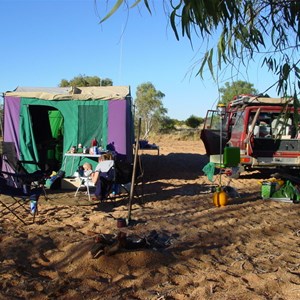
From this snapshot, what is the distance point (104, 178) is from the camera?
7234 millimetres

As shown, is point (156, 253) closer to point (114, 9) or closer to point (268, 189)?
point (114, 9)

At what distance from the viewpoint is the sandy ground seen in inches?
144

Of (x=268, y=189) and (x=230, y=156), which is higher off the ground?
(x=230, y=156)

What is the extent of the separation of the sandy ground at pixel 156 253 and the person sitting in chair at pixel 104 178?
0.25 meters

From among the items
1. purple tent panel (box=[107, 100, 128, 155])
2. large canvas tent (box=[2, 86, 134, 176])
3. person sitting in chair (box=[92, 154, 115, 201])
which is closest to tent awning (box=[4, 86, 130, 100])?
large canvas tent (box=[2, 86, 134, 176])

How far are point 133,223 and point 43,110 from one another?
26.1ft

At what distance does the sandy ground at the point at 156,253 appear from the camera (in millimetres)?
3666

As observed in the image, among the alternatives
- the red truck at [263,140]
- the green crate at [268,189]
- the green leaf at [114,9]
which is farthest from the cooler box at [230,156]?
the green leaf at [114,9]

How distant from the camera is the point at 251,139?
32.8ft

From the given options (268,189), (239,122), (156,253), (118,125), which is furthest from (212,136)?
(156,253)

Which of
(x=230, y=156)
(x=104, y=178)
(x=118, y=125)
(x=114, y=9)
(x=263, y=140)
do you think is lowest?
(x=104, y=178)

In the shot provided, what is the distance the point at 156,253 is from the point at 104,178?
120 inches

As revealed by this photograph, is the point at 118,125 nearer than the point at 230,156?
No

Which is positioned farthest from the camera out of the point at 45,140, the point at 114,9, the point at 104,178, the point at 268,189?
the point at 45,140
